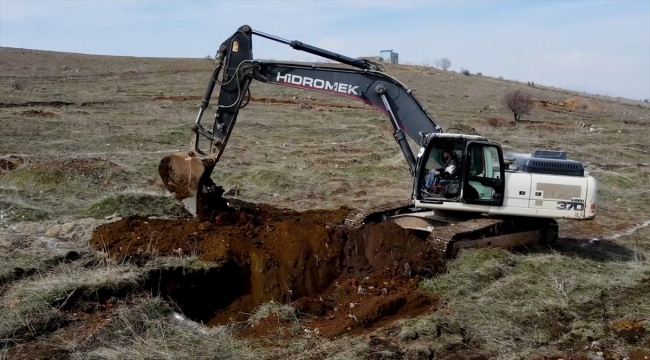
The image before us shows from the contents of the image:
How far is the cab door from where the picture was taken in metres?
9.70

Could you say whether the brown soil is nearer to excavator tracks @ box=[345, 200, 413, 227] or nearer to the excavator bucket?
the excavator bucket

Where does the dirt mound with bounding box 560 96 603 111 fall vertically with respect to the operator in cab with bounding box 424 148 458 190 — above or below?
above

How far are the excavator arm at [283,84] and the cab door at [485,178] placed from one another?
85 cm

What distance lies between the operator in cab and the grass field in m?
1.30

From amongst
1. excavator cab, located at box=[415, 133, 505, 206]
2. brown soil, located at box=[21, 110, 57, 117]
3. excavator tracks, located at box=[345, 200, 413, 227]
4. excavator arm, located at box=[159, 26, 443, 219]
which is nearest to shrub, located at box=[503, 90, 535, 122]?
brown soil, located at box=[21, 110, 57, 117]

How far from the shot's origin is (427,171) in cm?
988

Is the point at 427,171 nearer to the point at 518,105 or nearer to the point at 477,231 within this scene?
the point at 477,231

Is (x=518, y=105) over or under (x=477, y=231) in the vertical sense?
over

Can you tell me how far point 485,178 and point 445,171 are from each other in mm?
611

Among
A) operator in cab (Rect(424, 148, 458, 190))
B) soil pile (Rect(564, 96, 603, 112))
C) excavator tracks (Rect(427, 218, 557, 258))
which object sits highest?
soil pile (Rect(564, 96, 603, 112))

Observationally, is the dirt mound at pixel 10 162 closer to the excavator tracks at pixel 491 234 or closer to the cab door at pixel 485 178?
the excavator tracks at pixel 491 234

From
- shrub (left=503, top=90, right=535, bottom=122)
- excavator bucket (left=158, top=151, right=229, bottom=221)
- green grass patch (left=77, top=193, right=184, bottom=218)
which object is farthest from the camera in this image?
shrub (left=503, top=90, right=535, bottom=122)

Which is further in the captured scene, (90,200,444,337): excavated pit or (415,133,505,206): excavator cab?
(415,133,505,206): excavator cab

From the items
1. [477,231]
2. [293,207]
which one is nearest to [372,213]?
[477,231]
